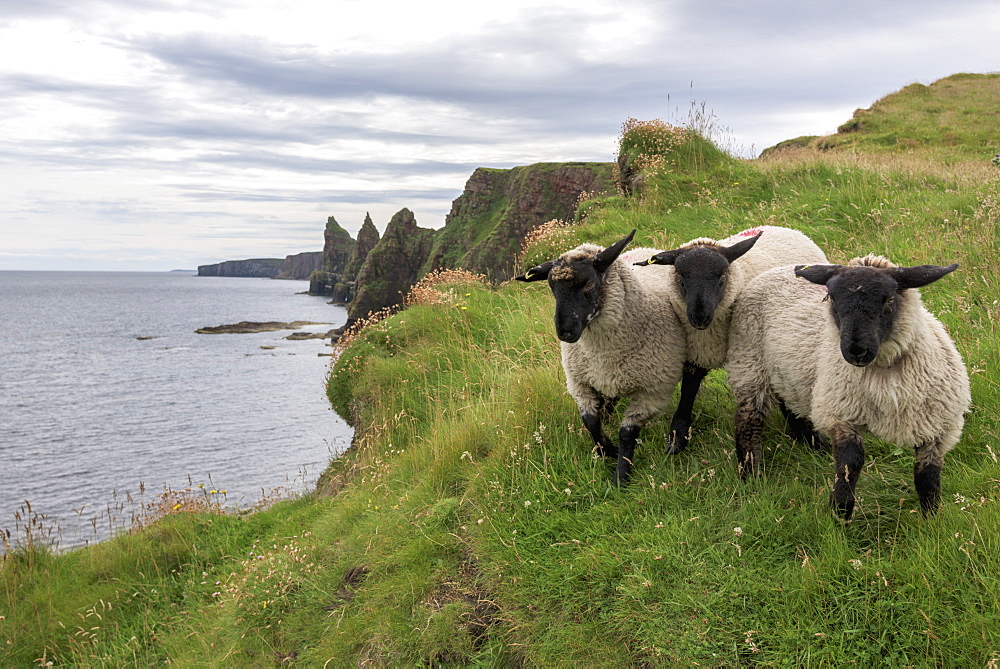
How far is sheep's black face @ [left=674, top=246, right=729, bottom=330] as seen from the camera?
4.83 metres

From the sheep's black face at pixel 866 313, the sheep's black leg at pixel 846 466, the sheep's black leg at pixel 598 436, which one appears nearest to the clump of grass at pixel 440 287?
the sheep's black leg at pixel 598 436

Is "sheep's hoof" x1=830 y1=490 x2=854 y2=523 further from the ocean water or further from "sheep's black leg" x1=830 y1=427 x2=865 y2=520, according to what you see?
the ocean water

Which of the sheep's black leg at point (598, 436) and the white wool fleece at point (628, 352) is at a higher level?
the white wool fleece at point (628, 352)

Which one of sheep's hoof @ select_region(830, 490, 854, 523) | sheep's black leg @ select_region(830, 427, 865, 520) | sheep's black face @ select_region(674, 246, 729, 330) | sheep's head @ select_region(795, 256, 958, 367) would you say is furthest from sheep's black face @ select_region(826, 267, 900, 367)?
sheep's black face @ select_region(674, 246, 729, 330)

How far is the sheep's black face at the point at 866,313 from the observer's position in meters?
3.49

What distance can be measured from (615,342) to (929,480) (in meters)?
2.44

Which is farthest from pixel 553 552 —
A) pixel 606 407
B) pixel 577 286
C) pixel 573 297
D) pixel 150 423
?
pixel 150 423

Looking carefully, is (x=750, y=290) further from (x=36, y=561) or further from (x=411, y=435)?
(x=36, y=561)

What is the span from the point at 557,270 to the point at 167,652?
6.45m

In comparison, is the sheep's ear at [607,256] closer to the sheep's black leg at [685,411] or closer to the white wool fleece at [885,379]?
the sheep's black leg at [685,411]

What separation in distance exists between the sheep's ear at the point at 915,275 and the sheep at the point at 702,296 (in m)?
1.44

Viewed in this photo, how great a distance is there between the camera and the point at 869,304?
352 centimetres

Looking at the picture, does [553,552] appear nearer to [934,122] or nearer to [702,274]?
[702,274]

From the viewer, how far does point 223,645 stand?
6.13 m
